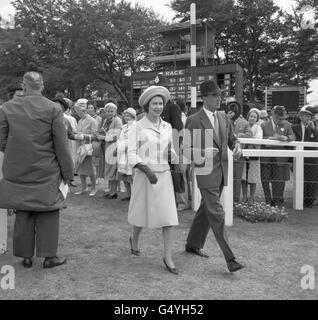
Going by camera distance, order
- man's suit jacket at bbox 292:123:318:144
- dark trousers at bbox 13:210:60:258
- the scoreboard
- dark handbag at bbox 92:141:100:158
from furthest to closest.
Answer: the scoreboard
dark handbag at bbox 92:141:100:158
man's suit jacket at bbox 292:123:318:144
dark trousers at bbox 13:210:60:258

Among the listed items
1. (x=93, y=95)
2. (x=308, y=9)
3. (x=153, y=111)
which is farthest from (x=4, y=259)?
(x=93, y=95)

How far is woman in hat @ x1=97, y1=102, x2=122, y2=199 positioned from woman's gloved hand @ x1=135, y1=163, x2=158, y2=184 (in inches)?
156

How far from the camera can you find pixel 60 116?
14.1 feet

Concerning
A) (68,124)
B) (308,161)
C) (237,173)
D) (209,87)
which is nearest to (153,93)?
(209,87)

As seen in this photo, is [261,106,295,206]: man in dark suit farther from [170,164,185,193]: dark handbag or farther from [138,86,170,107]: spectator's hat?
[138,86,170,107]: spectator's hat

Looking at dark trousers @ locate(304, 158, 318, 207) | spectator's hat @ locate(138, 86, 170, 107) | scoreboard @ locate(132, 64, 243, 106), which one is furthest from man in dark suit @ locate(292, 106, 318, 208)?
scoreboard @ locate(132, 64, 243, 106)

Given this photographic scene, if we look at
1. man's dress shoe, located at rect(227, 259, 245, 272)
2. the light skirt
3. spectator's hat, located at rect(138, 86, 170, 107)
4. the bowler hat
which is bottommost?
man's dress shoe, located at rect(227, 259, 245, 272)

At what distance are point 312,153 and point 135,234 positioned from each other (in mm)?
3588

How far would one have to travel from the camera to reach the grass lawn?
3822 millimetres

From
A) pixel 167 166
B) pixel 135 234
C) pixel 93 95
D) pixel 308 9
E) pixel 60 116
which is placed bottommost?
pixel 135 234

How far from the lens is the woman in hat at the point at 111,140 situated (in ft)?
27.2

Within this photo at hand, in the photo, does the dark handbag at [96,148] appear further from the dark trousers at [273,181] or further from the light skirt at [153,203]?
the light skirt at [153,203]
